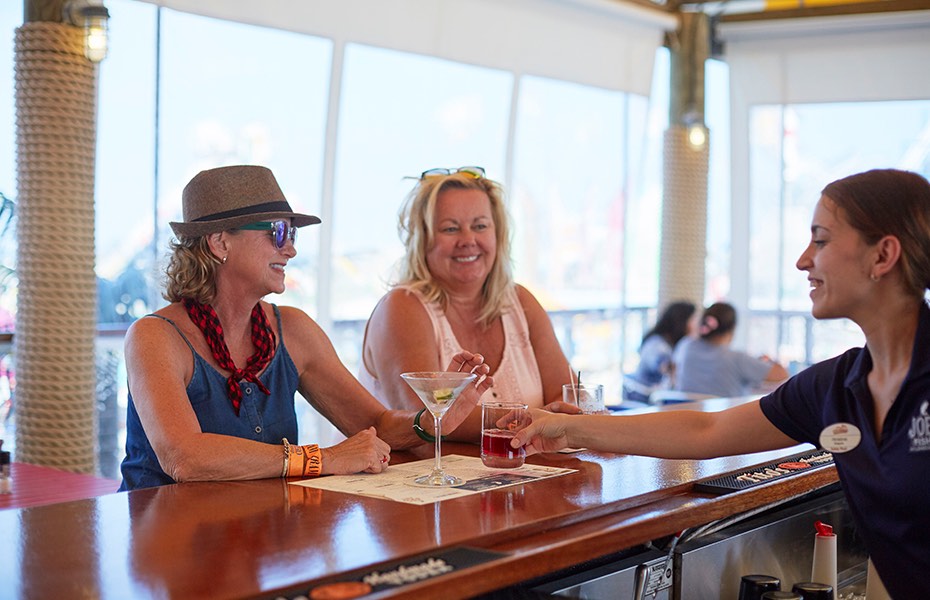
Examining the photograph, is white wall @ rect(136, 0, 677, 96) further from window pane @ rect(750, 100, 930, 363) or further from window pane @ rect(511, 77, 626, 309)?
window pane @ rect(750, 100, 930, 363)

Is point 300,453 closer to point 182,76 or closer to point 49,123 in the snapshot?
Answer: point 49,123

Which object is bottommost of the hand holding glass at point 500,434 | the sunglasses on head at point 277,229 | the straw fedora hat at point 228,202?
the hand holding glass at point 500,434

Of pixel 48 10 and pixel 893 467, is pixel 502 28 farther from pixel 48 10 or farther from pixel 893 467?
pixel 893 467

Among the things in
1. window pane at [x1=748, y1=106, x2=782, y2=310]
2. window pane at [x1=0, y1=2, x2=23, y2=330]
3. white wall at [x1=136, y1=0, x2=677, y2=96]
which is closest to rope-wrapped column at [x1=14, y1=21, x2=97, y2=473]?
window pane at [x1=0, y1=2, x2=23, y2=330]

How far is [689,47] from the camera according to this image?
757 centimetres

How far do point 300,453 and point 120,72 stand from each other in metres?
3.29

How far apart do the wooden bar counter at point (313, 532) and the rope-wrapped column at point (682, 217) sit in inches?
215

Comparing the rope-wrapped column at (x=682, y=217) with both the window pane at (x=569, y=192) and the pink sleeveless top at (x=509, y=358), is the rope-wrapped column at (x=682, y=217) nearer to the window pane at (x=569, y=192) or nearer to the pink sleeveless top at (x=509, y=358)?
the window pane at (x=569, y=192)

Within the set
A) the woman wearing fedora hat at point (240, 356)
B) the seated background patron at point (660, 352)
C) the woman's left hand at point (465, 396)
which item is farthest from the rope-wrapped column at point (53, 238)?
the seated background patron at point (660, 352)

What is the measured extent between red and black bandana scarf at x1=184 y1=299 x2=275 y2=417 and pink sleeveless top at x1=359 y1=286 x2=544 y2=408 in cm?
53

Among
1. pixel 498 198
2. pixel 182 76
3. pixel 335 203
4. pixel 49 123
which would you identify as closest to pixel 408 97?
pixel 335 203

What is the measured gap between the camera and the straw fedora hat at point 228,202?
2.45 meters

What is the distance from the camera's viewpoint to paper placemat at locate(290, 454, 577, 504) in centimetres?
195

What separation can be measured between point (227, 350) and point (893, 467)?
4.62 ft
